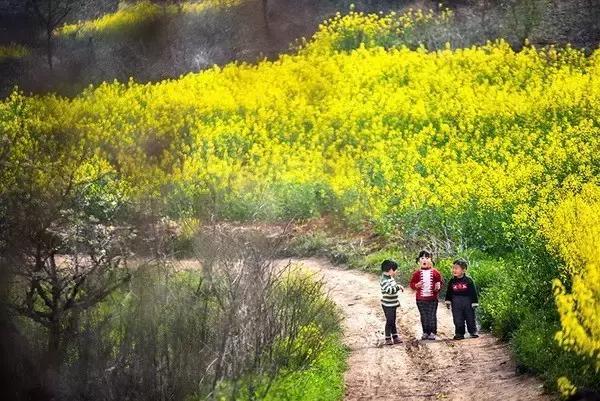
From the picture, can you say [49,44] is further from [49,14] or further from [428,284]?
[428,284]

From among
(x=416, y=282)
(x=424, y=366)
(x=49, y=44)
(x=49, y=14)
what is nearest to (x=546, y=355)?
(x=424, y=366)

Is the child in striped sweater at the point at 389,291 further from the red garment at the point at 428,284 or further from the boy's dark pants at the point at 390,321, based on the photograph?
the red garment at the point at 428,284

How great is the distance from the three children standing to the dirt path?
0.21 meters

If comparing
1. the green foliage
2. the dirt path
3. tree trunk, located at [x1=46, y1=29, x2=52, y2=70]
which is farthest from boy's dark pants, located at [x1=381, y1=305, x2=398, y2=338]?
tree trunk, located at [x1=46, y1=29, x2=52, y2=70]

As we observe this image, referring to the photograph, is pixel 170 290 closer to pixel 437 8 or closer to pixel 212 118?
pixel 212 118

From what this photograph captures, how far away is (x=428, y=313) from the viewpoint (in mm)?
11969

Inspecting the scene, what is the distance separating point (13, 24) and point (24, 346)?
5010mm

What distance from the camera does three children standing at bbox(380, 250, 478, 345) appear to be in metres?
11.8

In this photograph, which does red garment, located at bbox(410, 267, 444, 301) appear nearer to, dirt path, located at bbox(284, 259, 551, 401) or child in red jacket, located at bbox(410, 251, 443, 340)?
child in red jacket, located at bbox(410, 251, 443, 340)

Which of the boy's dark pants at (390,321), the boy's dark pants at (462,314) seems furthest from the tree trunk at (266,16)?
the boy's dark pants at (462,314)

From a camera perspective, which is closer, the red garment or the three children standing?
the three children standing

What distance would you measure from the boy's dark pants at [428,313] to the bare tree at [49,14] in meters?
4.98

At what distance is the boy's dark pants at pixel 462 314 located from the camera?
38.7 ft

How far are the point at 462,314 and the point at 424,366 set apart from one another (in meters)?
0.98
